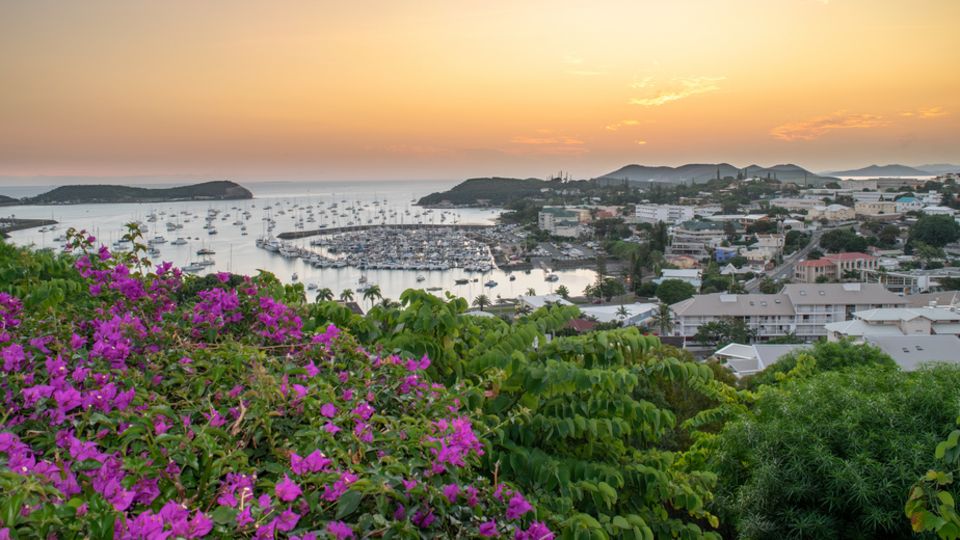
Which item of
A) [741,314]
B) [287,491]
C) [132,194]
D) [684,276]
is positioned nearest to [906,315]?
[741,314]

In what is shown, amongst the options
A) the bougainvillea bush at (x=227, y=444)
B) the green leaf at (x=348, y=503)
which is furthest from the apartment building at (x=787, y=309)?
the green leaf at (x=348, y=503)

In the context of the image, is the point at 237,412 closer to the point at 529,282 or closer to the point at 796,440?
the point at 796,440

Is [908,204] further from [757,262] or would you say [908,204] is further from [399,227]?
[399,227]

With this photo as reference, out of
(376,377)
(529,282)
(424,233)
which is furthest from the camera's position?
(424,233)

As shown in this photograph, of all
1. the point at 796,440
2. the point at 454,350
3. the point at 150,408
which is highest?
the point at 150,408

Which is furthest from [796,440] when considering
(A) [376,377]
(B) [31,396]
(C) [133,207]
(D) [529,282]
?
(C) [133,207]

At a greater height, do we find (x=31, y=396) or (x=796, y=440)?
(x=31, y=396)

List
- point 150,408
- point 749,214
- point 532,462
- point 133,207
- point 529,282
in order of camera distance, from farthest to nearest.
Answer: point 749,214 < point 133,207 < point 529,282 < point 532,462 < point 150,408

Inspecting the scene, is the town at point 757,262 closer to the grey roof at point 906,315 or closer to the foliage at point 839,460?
the grey roof at point 906,315

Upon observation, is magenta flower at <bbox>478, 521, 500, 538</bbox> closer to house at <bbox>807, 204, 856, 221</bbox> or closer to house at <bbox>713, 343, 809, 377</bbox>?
house at <bbox>713, 343, 809, 377</bbox>
